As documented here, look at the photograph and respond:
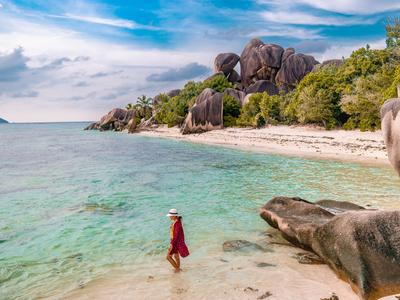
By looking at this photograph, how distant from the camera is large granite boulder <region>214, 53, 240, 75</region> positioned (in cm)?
7962

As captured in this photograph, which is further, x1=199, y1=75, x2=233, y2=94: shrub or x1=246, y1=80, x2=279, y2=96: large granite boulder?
x1=199, y1=75, x2=233, y2=94: shrub

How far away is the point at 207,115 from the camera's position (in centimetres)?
5725

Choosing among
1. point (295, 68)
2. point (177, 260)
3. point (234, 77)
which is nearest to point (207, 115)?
point (295, 68)

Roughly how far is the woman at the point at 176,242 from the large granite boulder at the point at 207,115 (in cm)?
4943

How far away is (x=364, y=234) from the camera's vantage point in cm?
624

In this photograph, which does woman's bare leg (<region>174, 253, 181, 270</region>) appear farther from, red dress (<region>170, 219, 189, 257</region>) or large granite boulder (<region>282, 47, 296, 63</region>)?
large granite boulder (<region>282, 47, 296, 63</region>)

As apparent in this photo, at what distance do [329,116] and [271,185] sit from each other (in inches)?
955

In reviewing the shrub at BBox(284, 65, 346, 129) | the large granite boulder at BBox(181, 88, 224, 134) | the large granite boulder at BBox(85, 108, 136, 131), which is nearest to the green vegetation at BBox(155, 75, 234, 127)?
the large granite boulder at BBox(181, 88, 224, 134)

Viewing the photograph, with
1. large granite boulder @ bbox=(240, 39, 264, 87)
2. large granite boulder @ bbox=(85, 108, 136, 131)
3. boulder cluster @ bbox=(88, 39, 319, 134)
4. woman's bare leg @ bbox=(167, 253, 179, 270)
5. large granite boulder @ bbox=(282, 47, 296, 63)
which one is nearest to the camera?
woman's bare leg @ bbox=(167, 253, 179, 270)

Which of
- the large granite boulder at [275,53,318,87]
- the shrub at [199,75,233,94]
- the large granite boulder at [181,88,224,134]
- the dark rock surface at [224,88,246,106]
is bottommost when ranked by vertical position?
the large granite boulder at [181,88,224,134]

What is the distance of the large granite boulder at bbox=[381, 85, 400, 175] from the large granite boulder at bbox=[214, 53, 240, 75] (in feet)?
251

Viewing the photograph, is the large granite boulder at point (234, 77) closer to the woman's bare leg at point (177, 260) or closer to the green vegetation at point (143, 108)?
the green vegetation at point (143, 108)

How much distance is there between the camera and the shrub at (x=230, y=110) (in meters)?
56.9

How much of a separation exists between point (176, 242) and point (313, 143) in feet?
87.8
